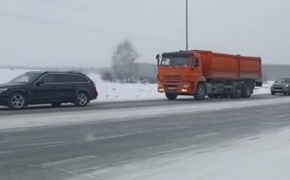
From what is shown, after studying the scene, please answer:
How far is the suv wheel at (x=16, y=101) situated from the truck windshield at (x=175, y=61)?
1182 centimetres

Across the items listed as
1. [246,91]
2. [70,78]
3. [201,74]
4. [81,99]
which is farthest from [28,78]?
[246,91]

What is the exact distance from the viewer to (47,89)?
21375 millimetres

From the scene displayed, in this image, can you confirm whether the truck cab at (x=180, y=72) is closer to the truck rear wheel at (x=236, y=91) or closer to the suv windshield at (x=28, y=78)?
the truck rear wheel at (x=236, y=91)

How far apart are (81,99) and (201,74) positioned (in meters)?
10.3

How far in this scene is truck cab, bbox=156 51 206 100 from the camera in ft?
97.6

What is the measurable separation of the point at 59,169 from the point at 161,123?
757 centimetres

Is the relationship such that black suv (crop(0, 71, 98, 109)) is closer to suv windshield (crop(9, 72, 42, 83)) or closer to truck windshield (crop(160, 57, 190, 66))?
suv windshield (crop(9, 72, 42, 83))

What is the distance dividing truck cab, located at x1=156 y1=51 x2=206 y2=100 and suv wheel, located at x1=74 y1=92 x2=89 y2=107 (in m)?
8.23

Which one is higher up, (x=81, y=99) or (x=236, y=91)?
(x=236, y=91)

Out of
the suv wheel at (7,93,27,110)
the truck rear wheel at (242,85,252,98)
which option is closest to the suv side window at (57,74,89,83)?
the suv wheel at (7,93,27,110)

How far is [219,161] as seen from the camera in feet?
29.6

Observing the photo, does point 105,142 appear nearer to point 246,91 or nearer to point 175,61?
point 175,61

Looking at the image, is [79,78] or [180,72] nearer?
[79,78]

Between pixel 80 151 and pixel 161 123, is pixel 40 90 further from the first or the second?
pixel 80 151
